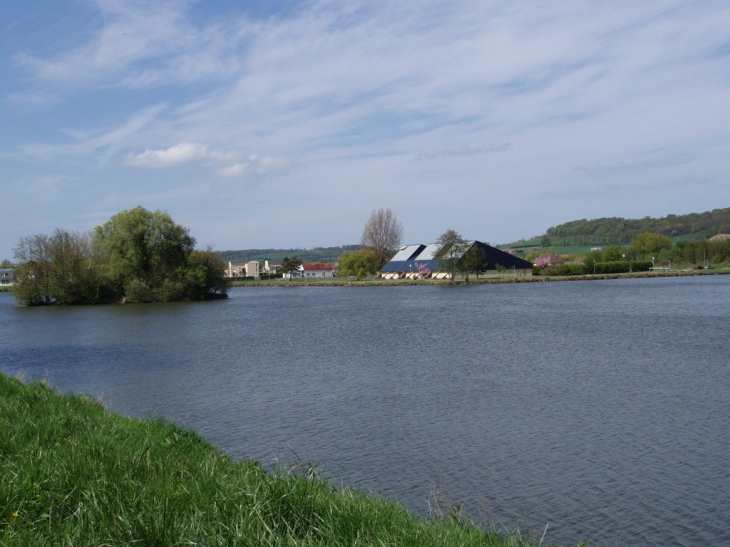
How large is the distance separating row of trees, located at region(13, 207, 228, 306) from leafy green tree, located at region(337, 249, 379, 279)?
136ft

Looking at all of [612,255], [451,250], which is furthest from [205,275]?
[612,255]

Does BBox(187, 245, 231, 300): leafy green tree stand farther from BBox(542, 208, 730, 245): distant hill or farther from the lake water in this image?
BBox(542, 208, 730, 245): distant hill

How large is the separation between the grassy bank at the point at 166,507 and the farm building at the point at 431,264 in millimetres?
69692

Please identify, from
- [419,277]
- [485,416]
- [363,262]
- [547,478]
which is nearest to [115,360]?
[485,416]

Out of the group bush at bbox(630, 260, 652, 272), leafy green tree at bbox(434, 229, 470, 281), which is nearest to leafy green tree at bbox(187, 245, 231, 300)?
leafy green tree at bbox(434, 229, 470, 281)

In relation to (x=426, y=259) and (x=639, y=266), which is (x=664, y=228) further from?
(x=426, y=259)

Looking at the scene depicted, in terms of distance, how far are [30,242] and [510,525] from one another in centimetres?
5608

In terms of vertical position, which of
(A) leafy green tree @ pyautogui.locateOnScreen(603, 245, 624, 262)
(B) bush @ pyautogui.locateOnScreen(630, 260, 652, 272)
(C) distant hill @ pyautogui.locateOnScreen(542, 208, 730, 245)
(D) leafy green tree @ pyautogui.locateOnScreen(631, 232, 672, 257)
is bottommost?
(B) bush @ pyautogui.locateOnScreen(630, 260, 652, 272)

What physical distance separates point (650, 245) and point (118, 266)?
85.7 metres

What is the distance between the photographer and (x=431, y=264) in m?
88.5

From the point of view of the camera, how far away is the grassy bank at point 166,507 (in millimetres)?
4090

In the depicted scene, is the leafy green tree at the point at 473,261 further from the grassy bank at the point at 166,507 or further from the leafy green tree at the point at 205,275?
the grassy bank at the point at 166,507

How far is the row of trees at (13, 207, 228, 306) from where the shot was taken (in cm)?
5288

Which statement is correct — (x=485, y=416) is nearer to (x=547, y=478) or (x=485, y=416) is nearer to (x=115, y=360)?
(x=547, y=478)
